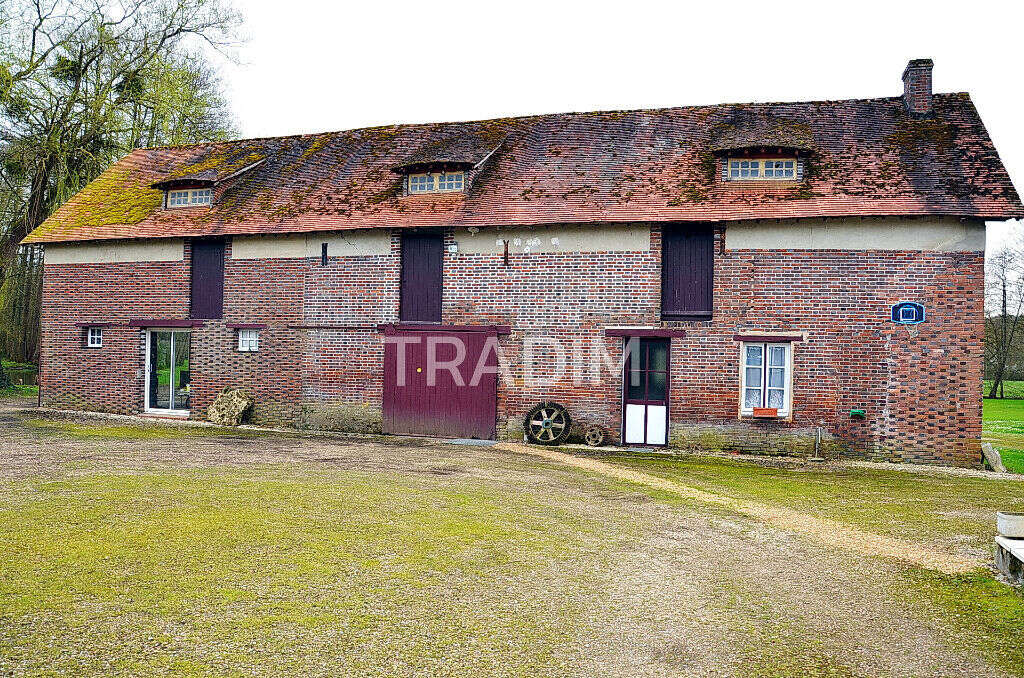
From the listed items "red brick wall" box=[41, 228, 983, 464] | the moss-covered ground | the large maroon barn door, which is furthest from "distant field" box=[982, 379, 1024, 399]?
the moss-covered ground

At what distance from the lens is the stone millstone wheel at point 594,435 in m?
17.0

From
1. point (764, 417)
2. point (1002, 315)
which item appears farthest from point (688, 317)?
point (1002, 315)

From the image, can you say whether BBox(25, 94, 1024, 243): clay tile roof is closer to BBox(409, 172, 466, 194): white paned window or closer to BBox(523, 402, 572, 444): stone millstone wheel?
BBox(409, 172, 466, 194): white paned window

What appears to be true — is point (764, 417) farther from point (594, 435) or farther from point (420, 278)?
point (420, 278)

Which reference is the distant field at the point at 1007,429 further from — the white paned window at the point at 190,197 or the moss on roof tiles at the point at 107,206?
the moss on roof tiles at the point at 107,206

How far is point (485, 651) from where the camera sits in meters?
5.47

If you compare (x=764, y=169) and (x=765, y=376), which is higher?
(x=764, y=169)

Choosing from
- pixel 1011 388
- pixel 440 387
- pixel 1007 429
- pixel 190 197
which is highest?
pixel 190 197

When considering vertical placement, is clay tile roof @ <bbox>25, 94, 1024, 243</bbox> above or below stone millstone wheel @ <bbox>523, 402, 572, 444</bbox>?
above

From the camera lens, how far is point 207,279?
2020 centimetres

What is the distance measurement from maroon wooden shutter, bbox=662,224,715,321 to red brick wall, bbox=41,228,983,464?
0.79 feet

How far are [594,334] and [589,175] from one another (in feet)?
12.1

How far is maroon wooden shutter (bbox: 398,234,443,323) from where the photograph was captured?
60.1 ft

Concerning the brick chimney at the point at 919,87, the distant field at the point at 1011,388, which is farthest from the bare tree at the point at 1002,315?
the brick chimney at the point at 919,87
